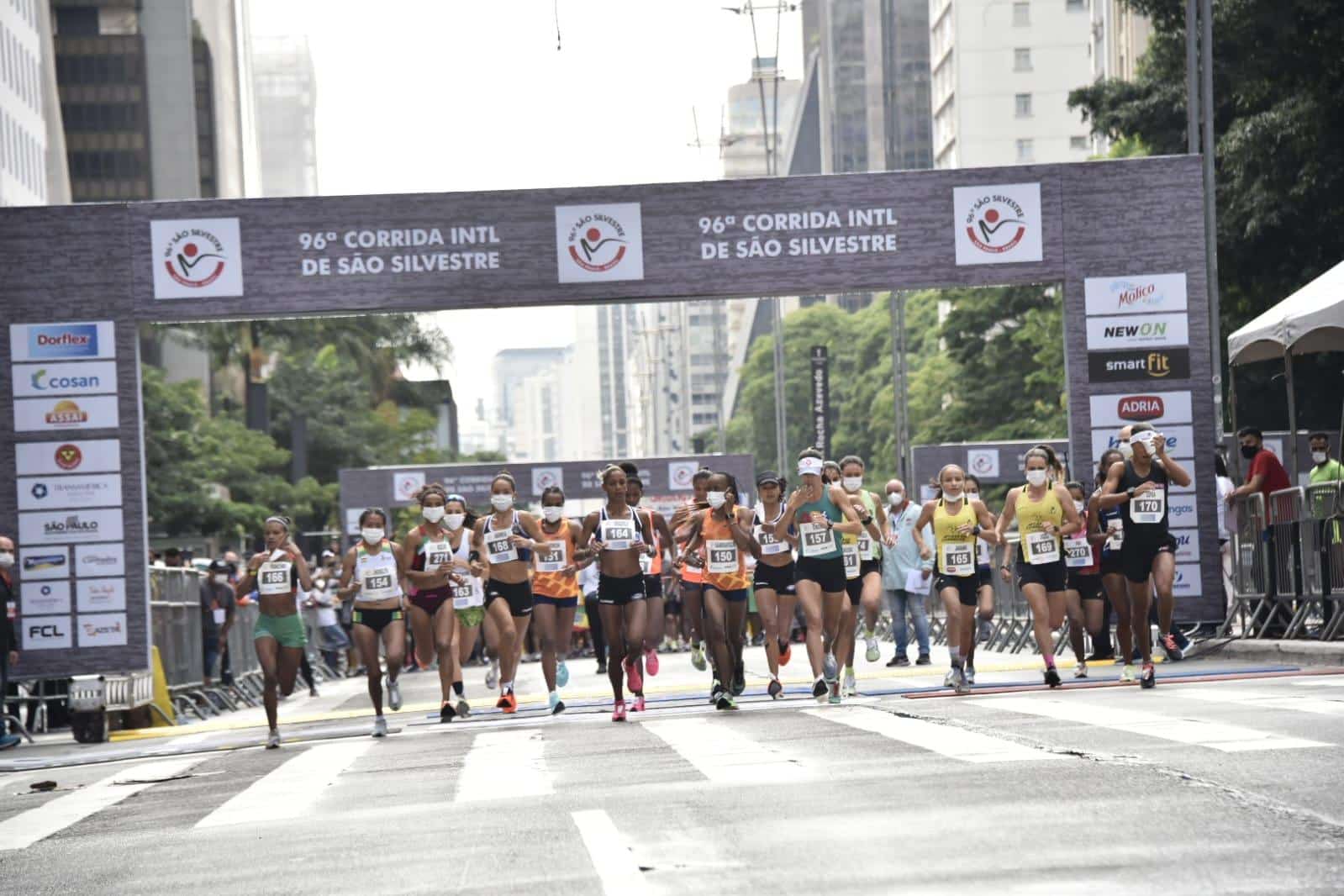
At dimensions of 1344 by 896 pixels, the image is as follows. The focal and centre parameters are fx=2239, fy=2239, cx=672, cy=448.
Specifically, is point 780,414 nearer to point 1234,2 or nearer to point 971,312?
point 971,312

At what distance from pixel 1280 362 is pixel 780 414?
38.4 metres

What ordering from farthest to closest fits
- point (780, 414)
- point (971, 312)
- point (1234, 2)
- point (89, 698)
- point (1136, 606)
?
point (780, 414) → point (971, 312) → point (1234, 2) → point (89, 698) → point (1136, 606)

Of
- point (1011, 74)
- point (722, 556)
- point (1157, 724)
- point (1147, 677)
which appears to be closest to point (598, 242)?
point (722, 556)

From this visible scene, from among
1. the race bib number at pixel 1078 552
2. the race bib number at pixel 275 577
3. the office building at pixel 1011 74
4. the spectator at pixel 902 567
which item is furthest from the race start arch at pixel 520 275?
the office building at pixel 1011 74

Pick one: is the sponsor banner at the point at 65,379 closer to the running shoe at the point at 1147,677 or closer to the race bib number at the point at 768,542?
the race bib number at the point at 768,542

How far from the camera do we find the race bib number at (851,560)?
2031 cm

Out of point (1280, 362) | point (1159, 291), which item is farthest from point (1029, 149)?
point (1159, 291)

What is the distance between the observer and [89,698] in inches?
893

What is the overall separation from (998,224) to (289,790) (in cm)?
1326

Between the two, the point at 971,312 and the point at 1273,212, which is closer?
the point at 1273,212

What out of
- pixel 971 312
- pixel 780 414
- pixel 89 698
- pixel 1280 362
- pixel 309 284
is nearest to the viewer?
pixel 89 698

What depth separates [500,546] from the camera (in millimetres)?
19688

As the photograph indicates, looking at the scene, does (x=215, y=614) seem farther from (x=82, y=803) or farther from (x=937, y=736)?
(x=937, y=736)

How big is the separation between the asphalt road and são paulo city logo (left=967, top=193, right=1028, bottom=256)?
775 centimetres
